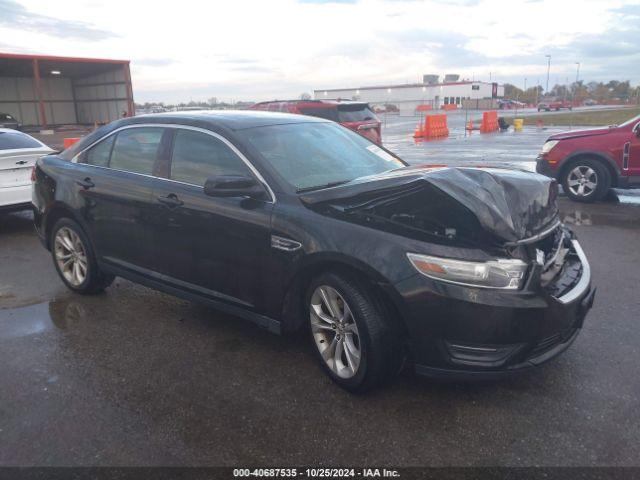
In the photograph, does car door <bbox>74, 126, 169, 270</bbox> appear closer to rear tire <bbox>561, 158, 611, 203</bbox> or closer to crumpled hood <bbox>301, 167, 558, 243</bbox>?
crumpled hood <bbox>301, 167, 558, 243</bbox>

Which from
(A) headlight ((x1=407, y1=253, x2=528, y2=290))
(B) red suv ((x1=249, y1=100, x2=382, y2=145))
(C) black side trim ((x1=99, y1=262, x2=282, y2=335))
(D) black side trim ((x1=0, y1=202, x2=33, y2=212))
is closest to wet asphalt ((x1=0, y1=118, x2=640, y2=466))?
(C) black side trim ((x1=99, y1=262, x2=282, y2=335))

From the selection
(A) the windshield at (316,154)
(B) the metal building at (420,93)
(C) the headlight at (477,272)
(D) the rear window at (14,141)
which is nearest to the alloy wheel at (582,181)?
(A) the windshield at (316,154)

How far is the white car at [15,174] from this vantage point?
744cm

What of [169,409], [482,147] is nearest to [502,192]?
[169,409]

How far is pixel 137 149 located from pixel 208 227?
1.21 metres

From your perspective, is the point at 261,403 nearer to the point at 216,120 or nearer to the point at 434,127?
the point at 216,120

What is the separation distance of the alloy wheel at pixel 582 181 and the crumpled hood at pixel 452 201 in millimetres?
6270

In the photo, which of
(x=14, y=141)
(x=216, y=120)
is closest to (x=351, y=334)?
(x=216, y=120)

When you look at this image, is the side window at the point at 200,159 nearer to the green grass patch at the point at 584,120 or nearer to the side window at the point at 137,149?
the side window at the point at 137,149

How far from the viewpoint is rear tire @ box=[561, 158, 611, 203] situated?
889 cm

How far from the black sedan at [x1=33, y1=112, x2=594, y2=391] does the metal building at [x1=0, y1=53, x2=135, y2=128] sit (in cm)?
3309

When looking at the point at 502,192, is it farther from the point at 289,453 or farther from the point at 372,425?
the point at 289,453

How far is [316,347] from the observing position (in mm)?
3475

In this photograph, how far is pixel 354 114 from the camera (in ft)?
46.2
